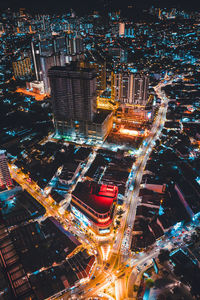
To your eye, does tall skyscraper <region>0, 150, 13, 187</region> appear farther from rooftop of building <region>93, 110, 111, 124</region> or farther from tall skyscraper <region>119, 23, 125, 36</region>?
tall skyscraper <region>119, 23, 125, 36</region>

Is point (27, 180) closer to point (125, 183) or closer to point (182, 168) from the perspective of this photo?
point (125, 183)

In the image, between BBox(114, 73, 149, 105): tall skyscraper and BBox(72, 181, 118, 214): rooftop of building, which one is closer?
BBox(72, 181, 118, 214): rooftop of building

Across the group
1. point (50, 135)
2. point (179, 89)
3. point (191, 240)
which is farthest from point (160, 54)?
point (191, 240)

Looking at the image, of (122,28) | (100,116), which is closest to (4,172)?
(100,116)

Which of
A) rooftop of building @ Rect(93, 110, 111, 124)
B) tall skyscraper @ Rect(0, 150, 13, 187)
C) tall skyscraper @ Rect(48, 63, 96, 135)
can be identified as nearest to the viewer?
tall skyscraper @ Rect(0, 150, 13, 187)

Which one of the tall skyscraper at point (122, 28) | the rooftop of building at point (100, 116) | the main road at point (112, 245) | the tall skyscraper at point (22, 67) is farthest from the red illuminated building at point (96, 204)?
the tall skyscraper at point (122, 28)

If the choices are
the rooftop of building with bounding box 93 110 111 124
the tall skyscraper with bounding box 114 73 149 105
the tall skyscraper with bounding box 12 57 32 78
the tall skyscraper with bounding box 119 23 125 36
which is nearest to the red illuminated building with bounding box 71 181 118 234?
the rooftop of building with bounding box 93 110 111 124

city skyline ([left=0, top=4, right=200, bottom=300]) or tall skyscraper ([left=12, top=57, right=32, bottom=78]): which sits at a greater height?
Result: tall skyscraper ([left=12, top=57, right=32, bottom=78])
